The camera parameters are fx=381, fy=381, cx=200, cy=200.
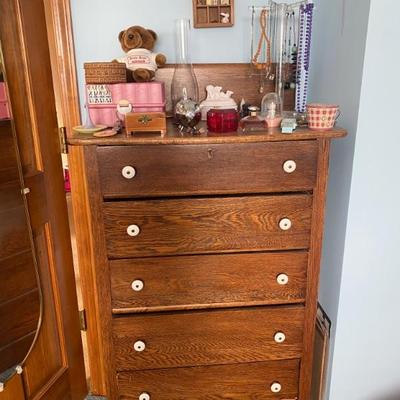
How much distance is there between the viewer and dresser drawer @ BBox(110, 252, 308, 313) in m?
1.19

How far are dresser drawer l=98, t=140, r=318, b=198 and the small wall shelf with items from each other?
0.60 meters

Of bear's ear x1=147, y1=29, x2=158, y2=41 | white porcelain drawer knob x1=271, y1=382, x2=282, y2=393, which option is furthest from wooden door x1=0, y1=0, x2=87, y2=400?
white porcelain drawer knob x1=271, y1=382, x2=282, y2=393

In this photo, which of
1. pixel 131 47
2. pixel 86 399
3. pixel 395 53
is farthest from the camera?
pixel 86 399

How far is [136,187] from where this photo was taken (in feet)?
3.64

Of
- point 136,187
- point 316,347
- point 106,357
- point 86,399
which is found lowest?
point 86,399

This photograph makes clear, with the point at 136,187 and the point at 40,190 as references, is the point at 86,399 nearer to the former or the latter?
the point at 40,190

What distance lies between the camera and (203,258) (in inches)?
47.0

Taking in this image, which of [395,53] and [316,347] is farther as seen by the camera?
[316,347]

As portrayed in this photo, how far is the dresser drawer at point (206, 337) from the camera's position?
4.09ft

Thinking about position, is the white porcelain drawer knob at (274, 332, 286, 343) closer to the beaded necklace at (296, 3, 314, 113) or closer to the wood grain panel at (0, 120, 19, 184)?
the beaded necklace at (296, 3, 314, 113)

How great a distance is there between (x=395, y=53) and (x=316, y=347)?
1096mm

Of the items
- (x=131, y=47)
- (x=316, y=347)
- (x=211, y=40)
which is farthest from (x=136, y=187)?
(x=316, y=347)

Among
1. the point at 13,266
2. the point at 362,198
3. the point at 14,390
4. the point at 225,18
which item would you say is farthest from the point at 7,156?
the point at 362,198

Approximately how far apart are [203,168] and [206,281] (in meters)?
0.37
